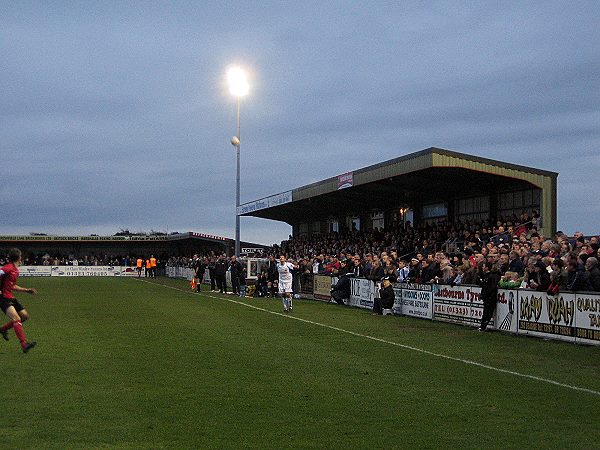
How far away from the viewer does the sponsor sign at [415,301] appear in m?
24.4

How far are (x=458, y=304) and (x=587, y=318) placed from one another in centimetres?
577

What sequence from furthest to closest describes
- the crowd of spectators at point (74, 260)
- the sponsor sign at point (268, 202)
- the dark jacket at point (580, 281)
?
the crowd of spectators at point (74, 260) < the sponsor sign at point (268, 202) < the dark jacket at point (580, 281)

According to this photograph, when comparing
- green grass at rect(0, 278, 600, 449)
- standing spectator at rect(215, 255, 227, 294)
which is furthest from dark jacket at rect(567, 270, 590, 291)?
standing spectator at rect(215, 255, 227, 294)

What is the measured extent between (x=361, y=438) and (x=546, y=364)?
275 inches

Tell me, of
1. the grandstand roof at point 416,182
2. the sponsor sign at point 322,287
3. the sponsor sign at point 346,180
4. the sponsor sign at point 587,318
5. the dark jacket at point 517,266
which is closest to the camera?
the sponsor sign at point 587,318

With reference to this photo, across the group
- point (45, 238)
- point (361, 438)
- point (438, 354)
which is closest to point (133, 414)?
point (361, 438)

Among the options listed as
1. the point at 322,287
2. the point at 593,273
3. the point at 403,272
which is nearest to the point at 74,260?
the point at 322,287

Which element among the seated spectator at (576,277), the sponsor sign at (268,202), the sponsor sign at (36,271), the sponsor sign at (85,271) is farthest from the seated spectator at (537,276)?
the sponsor sign at (36,271)

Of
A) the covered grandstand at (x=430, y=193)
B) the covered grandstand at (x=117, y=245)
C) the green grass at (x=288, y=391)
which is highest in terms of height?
the covered grandstand at (x=430, y=193)

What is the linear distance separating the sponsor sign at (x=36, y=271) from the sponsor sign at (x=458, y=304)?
59776 mm

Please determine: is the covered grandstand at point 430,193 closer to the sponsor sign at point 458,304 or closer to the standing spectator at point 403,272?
the standing spectator at point 403,272

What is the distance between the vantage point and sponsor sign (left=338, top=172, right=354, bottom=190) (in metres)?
44.4

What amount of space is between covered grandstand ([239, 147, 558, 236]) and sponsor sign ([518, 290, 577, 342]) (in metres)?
14.9

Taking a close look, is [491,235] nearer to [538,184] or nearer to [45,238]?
[538,184]
